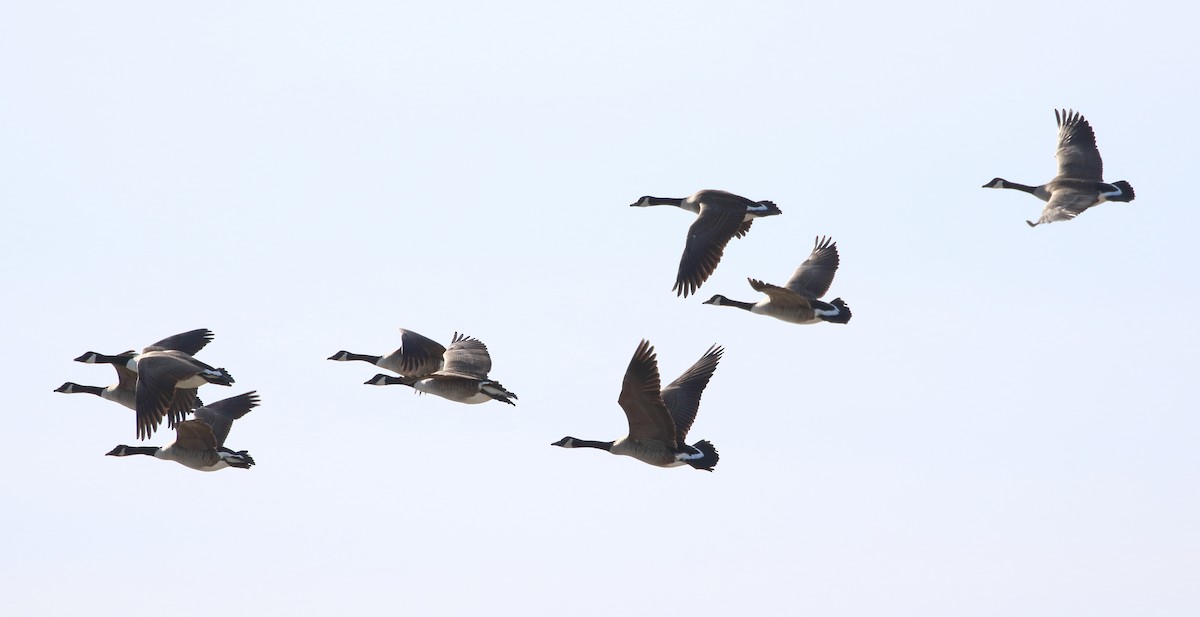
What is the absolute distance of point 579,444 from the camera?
982 inches

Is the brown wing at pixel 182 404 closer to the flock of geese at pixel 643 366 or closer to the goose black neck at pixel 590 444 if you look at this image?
the flock of geese at pixel 643 366

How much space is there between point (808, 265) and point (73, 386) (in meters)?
13.7

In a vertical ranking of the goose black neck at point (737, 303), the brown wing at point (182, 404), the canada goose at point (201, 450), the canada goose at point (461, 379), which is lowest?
the canada goose at point (201, 450)

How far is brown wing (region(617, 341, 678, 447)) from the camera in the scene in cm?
2119

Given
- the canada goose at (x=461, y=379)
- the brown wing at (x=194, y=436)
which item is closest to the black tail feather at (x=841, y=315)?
the canada goose at (x=461, y=379)

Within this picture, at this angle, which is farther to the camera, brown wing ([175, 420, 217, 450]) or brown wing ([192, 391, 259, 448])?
brown wing ([192, 391, 259, 448])

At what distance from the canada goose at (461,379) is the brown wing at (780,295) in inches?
163

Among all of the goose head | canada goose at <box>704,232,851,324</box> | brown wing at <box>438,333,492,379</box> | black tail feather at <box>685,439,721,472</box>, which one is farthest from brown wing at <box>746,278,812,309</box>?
the goose head

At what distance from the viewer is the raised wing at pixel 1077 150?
94.9 feet

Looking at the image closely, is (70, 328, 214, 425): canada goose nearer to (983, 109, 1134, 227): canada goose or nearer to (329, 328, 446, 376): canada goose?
(329, 328, 446, 376): canada goose

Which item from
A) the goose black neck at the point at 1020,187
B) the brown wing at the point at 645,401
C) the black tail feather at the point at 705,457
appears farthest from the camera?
the goose black neck at the point at 1020,187

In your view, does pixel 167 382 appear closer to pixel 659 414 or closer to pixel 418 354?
pixel 418 354

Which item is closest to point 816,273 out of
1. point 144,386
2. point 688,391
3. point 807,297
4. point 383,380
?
point 807,297

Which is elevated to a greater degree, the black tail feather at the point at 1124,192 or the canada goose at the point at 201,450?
the black tail feather at the point at 1124,192
